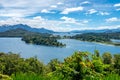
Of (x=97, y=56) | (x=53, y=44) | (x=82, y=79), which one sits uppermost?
(x=97, y=56)

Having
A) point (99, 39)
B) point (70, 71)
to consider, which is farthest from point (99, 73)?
point (99, 39)

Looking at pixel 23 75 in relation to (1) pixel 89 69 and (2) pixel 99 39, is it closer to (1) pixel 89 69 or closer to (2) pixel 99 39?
(1) pixel 89 69

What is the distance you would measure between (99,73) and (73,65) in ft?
1.31

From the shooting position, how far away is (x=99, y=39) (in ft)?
603

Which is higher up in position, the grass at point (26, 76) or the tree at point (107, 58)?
the grass at point (26, 76)

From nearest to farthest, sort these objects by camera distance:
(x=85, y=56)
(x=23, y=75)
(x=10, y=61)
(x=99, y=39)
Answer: (x=23, y=75) < (x=85, y=56) < (x=10, y=61) < (x=99, y=39)

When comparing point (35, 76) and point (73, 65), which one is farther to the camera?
point (73, 65)

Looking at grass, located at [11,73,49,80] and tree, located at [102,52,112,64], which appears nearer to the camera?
grass, located at [11,73,49,80]

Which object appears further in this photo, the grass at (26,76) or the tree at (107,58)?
the tree at (107,58)

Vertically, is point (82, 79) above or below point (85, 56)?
below

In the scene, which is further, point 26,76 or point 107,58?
point 107,58

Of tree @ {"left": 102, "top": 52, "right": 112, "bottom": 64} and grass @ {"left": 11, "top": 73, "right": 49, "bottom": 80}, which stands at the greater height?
grass @ {"left": 11, "top": 73, "right": 49, "bottom": 80}

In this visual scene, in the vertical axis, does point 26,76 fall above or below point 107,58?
above

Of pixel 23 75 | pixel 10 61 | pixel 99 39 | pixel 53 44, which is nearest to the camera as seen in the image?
pixel 23 75
